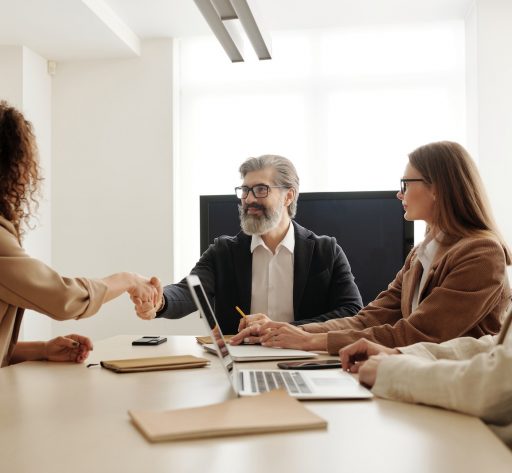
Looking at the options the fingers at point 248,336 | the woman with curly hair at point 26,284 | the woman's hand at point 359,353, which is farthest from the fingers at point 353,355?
the woman with curly hair at point 26,284

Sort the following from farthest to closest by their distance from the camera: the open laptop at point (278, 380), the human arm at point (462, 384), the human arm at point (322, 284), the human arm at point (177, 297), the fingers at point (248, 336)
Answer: the human arm at point (322, 284)
the human arm at point (177, 297)
the fingers at point (248, 336)
the open laptop at point (278, 380)
the human arm at point (462, 384)

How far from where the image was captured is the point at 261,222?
2920 mm

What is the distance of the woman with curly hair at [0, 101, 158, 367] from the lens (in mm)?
1609

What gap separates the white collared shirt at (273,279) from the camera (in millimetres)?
2850

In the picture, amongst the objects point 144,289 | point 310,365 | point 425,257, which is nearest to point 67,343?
point 144,289

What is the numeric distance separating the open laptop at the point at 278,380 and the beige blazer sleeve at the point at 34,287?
46 cm

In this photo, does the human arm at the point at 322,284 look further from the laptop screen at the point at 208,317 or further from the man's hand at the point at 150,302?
the laptop screen at the point at 208,317

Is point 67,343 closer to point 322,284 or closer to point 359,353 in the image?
point 359,353

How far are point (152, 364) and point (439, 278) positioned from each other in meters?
0.90

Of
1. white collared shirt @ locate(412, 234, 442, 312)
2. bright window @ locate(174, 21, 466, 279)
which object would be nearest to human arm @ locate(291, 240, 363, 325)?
white collared shirt @ locate(412, 234, 442, 312)

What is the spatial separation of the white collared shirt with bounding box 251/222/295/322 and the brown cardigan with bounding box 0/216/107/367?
4.10ft

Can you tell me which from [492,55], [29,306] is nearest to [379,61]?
[492,55]

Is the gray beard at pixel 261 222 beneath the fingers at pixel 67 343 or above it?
above

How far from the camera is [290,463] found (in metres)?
0.84
